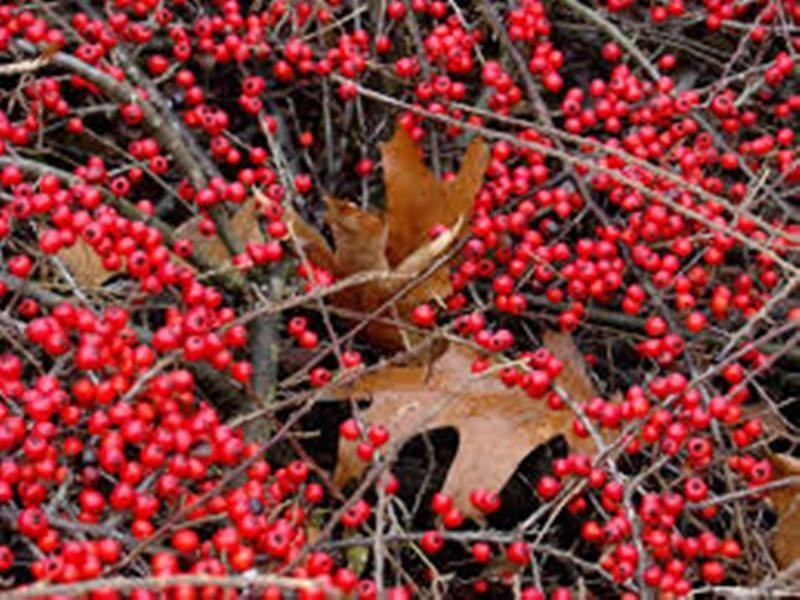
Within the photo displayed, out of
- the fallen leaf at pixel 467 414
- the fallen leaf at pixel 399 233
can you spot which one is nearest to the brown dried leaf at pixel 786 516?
the fallen leaf at pixel 467 414

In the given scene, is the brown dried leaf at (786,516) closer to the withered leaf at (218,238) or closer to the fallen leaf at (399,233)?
the fallen leaf at (399,233)

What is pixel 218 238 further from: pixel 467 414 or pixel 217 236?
pixel 467 414

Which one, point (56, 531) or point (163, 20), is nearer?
point (56, 531)

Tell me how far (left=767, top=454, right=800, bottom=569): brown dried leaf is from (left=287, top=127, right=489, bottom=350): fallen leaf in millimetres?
985

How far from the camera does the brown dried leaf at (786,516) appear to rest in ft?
9.51

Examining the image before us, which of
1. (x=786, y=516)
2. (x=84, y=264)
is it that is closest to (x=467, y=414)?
(x=786, y=516)

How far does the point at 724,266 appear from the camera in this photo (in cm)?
348

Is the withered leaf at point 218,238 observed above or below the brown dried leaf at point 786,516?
above

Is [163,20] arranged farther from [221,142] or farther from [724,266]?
[724,266]

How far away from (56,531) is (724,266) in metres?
2.05

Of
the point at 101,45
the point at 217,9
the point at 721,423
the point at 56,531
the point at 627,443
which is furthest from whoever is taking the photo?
the point at 217,9

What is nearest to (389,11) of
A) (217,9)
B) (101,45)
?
(217,9)

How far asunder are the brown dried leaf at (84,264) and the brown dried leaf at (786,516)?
1818 millimetres

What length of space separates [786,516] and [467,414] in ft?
2.73
